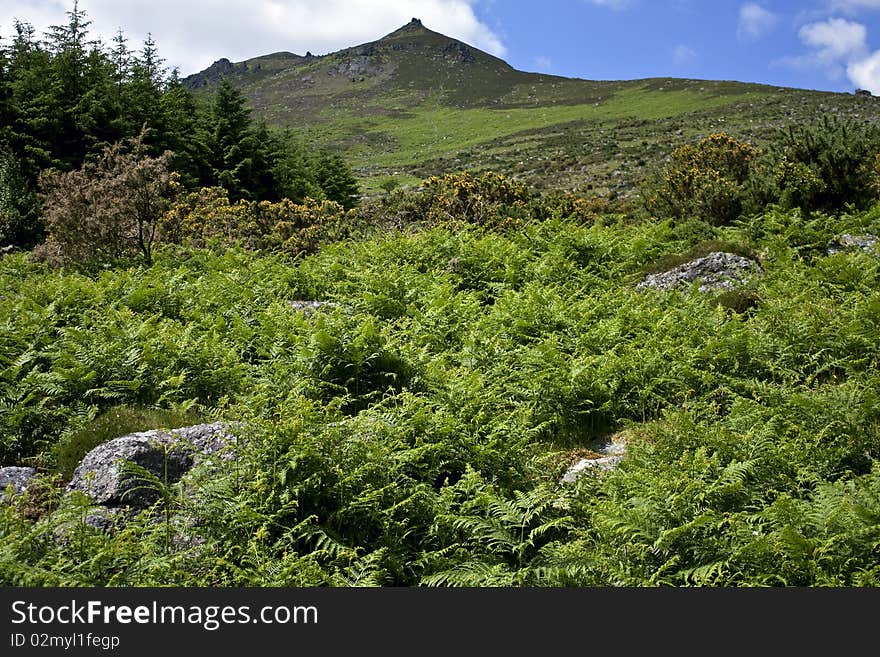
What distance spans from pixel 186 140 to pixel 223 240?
1575 centimetres

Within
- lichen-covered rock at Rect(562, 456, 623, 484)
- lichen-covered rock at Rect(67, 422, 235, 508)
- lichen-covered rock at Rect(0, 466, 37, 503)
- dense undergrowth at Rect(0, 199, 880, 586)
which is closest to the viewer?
dense undergrowth at Rect(0, 199, 880, 586)

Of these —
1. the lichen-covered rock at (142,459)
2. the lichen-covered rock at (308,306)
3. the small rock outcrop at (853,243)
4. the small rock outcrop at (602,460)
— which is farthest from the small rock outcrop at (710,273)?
the lichen-covered rock at (142,459)

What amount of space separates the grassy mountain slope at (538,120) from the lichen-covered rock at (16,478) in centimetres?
4092

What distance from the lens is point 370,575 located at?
14.4 feet

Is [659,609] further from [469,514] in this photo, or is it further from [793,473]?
[793,473]

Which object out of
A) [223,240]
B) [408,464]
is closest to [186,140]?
[223,240]

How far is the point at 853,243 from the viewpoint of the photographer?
43.9ft

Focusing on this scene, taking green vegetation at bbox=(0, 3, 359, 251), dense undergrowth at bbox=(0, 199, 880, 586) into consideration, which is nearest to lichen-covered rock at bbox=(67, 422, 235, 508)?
dense undergrowth at bbox=(0, 199, 880, 586)

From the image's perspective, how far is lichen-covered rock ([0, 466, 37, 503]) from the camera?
5.79 m

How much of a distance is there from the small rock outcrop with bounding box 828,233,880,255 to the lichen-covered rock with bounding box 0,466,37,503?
13737 millimetres

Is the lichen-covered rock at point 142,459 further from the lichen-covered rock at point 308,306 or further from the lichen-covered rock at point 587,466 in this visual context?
the lichen-covered rock at point 308,306

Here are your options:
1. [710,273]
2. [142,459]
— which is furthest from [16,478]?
[710,273]

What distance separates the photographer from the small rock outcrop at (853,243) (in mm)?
12941

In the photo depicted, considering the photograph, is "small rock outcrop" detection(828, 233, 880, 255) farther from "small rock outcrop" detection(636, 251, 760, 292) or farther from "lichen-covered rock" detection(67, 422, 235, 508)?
"lichen-covered rock" detection(67, 422, 235, 508)
